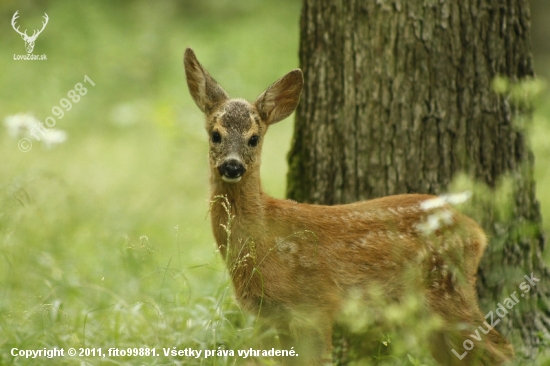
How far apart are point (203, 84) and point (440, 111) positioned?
5.04 ft

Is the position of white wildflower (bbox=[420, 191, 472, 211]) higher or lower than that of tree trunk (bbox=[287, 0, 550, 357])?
lower

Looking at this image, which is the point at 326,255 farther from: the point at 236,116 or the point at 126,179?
the point at 126,179

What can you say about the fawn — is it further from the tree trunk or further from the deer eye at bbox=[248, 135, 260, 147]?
the tree trunk

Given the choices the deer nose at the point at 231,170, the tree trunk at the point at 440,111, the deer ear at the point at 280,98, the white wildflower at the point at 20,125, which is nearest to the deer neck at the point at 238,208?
the deer nose at the point at 231,170

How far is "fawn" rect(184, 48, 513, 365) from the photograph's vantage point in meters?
4.32

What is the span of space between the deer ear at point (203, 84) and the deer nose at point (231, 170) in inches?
26.2

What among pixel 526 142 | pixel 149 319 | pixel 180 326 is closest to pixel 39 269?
pixel 149 319

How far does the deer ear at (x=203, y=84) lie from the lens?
15.9 feet

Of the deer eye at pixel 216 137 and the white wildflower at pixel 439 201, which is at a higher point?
the deer eye at pixel 216 137

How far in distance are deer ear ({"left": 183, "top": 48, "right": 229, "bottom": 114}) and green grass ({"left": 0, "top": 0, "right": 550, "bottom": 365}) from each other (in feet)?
3.35

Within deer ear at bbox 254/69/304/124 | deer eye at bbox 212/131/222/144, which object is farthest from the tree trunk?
deer eye at bbox 212/131/222/144

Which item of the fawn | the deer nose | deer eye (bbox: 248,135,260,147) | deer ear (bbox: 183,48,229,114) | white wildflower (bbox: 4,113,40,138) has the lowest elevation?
the fawn

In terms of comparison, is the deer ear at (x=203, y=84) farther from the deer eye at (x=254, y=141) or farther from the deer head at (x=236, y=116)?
the deer eye at (x=254, y=141)

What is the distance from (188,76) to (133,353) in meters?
1.79
